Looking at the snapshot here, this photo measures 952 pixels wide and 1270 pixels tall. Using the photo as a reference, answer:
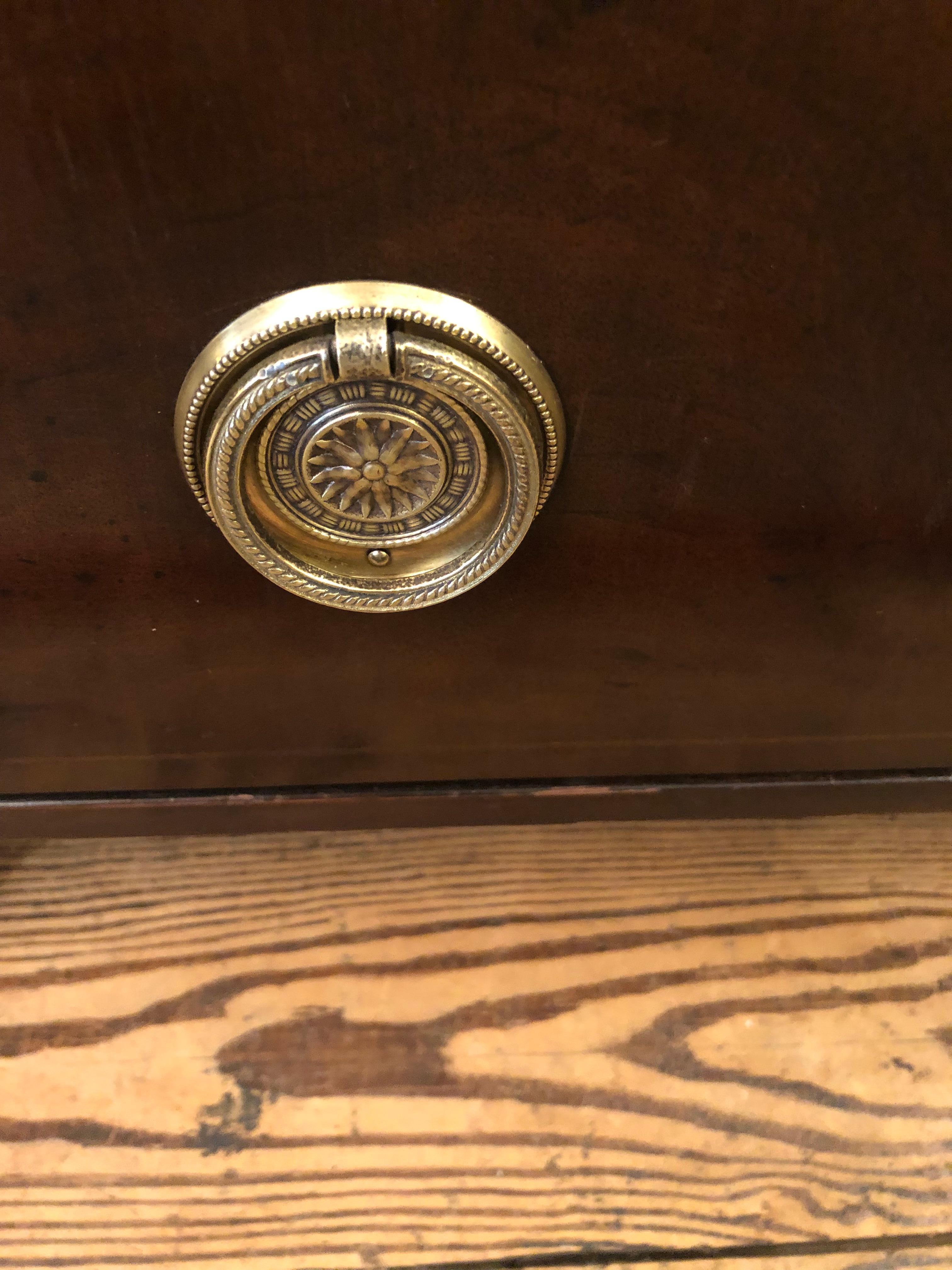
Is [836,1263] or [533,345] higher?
[533,345]

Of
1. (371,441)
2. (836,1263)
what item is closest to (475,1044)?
(836,1263)

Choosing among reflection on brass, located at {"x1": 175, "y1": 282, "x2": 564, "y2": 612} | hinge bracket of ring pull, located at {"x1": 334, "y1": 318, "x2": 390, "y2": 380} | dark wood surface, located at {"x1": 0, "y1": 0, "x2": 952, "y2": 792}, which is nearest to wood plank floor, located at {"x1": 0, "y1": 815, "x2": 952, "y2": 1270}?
dark wood surface, located at {"x1": 0, "y1": 0, "x2": 952, "y2": 792}

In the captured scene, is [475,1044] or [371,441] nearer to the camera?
[371,441]

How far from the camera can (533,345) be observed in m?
0.36

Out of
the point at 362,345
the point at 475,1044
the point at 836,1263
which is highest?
the point at 362,345

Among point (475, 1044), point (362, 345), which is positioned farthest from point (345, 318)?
point (475, 1044)

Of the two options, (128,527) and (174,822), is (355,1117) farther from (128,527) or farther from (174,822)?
(128,527)

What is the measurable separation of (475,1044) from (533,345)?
408mm

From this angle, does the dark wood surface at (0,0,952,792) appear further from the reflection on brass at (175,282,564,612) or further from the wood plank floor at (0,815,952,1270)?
the wood plank floor at (0,815,952,1270)

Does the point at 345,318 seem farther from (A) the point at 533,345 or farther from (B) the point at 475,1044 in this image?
(B) the point at 475,1044

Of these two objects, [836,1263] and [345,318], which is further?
[836,1263]

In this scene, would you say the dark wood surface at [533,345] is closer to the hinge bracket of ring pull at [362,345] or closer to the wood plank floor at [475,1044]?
the hinge bracket of ring pull at [362,345]

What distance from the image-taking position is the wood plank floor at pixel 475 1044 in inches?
18.8

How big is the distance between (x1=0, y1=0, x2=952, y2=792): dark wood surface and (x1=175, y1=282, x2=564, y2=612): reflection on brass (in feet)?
0.05
